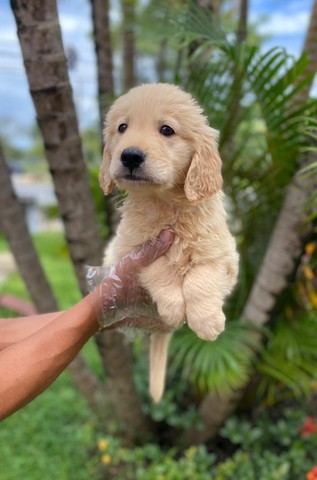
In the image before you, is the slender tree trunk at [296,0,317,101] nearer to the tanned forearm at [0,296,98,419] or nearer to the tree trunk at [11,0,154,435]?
the tree trunk at [11,0,154,435]

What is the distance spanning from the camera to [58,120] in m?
1.96

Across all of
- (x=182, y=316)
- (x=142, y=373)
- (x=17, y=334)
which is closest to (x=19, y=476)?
(x=142, y=373)

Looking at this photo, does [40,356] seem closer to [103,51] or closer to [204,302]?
[204,302]

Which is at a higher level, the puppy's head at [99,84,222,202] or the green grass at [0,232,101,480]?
the puppy's head at [99,84,222,202]

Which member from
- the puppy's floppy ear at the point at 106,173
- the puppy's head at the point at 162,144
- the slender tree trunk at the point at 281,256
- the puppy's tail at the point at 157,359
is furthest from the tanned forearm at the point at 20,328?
the slender tree trunk at the point at 281,256

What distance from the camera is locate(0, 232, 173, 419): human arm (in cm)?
122

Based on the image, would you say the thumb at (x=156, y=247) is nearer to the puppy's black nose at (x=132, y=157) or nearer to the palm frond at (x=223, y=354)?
the puppy's black nose at (x=132, y=157)

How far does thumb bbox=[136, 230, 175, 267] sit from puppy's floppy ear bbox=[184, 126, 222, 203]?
132 mm

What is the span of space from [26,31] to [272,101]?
1119mm

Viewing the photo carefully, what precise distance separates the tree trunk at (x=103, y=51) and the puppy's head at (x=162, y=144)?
169 centimetres

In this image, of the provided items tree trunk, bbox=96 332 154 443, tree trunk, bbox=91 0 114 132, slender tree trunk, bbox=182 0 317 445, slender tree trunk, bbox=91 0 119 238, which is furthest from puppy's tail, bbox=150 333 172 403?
tree trunk, bbox=91 0 114 132

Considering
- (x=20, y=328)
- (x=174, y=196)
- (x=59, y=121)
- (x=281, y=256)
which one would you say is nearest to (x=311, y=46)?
(x=281, y=256)

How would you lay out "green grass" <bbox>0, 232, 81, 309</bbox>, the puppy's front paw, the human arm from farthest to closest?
"green grass" <bbox>0, 232, 81, 309</bbox>
the human arm
the puppy's front paw

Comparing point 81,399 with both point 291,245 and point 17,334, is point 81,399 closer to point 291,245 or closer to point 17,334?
point 291,245
